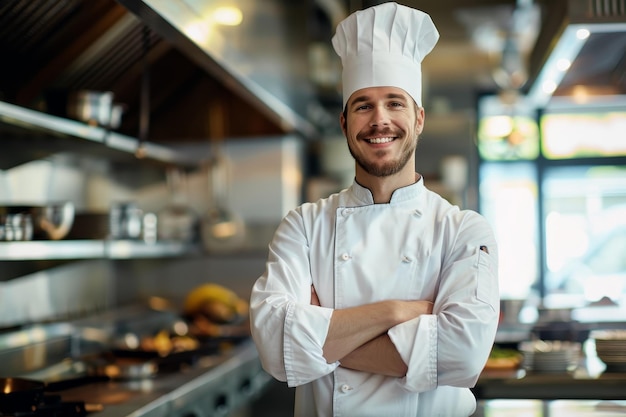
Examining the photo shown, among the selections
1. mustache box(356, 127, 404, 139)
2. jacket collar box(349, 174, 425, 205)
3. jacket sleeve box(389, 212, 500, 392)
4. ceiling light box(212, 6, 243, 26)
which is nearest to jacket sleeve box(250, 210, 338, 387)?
jacket sleeve box(389, 212, 500, 392)

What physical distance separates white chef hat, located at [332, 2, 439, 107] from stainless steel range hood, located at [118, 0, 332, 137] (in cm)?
71

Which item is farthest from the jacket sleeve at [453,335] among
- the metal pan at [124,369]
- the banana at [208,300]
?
the banana at [208,300]

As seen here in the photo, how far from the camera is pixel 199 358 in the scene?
3.76 meters

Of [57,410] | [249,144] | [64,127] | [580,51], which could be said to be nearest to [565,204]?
[249,144]

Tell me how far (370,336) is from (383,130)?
0.46 meters

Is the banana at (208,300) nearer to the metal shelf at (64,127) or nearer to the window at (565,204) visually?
the metal shelf at (64,127)

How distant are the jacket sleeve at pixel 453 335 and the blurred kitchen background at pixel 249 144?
2.93 ft

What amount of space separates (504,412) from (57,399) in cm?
131

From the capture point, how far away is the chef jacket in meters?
1.80

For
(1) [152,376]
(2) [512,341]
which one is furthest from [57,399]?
(2) [512,341]

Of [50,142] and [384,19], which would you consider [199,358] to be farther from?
[384,19]

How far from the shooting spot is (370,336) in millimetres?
1851

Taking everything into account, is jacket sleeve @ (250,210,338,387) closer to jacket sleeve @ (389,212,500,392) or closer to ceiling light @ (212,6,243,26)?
jacket sleeve @ (389,212,500,392)

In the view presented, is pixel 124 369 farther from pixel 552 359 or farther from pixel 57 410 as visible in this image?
pixel 552 359
